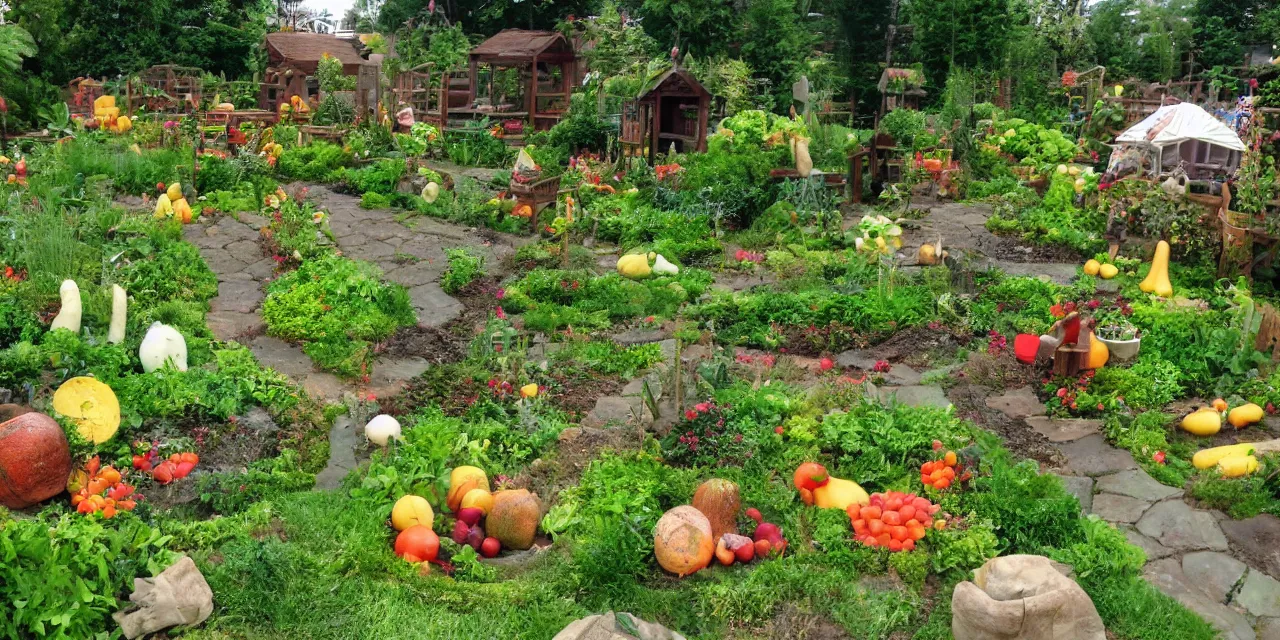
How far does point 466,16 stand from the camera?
116ft

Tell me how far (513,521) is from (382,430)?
5.56 feet

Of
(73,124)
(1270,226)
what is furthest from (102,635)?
(73,124)

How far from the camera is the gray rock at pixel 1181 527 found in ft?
23.4

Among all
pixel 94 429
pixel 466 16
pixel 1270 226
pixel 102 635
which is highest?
pixel 466 16

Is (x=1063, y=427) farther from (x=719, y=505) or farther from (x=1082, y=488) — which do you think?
(x=719, y=505)

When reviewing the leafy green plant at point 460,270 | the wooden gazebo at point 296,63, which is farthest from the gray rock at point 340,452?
the wooden gazebo at point 296,63

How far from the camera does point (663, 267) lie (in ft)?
43.1

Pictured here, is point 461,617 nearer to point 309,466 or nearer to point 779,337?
point 309,466

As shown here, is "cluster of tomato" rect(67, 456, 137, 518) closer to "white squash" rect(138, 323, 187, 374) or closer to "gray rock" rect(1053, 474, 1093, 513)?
"white squash" rect(138, 323, 187, 374)

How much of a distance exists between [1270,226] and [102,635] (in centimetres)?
1139

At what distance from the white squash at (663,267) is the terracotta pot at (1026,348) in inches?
168

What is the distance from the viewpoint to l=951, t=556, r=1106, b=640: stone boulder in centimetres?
560

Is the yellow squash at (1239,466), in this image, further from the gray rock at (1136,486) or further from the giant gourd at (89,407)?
the giant gourd at (89,407)

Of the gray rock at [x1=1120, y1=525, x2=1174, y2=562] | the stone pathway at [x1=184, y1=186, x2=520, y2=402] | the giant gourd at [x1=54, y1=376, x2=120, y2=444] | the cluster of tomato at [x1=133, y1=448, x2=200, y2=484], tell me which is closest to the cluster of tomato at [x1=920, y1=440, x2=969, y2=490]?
the gray rock at [x1=1120, y1=525, x2=1174, y2=562]
